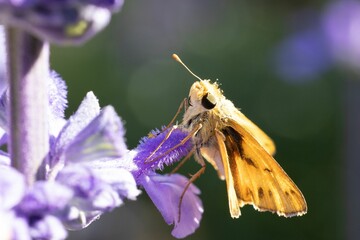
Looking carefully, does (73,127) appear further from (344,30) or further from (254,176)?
(344,30)

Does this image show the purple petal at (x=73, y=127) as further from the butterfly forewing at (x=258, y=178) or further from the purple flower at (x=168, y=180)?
the butterfly forewing at (x=258, y=178)

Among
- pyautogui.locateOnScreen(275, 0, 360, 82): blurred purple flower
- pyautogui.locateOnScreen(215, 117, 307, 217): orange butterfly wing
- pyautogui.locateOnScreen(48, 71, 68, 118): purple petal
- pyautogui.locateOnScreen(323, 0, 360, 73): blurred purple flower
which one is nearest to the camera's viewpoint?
pyautogui.locateOnScreen(48, 71, 68, 118): purple petal

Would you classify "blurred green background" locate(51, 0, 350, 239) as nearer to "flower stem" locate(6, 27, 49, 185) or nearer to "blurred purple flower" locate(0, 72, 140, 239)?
"blurred purple flower" locate(0, 72, 140, 239)

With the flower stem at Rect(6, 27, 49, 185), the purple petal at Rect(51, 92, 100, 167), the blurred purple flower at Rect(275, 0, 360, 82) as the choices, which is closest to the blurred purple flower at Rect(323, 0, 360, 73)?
the blurred purple flower at Rect(275, 0, 360, 82)

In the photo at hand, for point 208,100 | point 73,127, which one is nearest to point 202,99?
point 208,100

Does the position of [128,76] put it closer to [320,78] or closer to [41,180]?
[320,78]

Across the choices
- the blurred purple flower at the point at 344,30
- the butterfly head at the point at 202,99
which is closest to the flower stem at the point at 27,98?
the butterfly head at the point at 202,99
